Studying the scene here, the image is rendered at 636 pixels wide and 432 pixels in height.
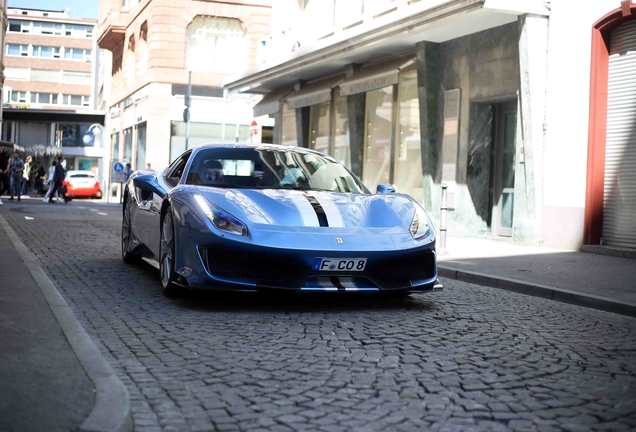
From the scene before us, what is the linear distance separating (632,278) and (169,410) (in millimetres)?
7328

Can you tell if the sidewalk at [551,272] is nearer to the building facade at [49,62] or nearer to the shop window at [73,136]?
the shop window at [73,136]

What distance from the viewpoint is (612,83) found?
13.8 m

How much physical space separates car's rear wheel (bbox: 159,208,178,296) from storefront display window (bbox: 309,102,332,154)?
1643cm

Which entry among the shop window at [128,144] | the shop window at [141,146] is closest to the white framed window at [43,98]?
the shop window at [128,144]

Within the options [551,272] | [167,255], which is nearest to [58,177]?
[551,272]

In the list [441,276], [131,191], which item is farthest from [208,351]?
[441,276]

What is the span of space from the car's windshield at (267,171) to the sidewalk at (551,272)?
2.17m

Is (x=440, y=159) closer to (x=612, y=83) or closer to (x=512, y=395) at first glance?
(x=612, y=83)

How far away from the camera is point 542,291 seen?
838cm

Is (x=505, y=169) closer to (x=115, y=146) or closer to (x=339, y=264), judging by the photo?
(x=339, y=264)

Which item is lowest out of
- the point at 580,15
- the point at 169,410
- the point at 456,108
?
the point at 169,410

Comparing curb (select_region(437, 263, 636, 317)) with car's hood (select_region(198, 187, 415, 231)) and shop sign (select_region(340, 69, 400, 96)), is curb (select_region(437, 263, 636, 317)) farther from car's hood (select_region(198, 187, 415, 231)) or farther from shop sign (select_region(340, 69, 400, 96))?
shop sign (select_region(340, 69, 400, 96))

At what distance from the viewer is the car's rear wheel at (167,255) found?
681 cm

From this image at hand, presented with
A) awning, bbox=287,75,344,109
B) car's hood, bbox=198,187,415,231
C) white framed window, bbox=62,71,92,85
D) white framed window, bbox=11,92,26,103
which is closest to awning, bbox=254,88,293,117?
Result: awning, bbox=287,75,344,109
